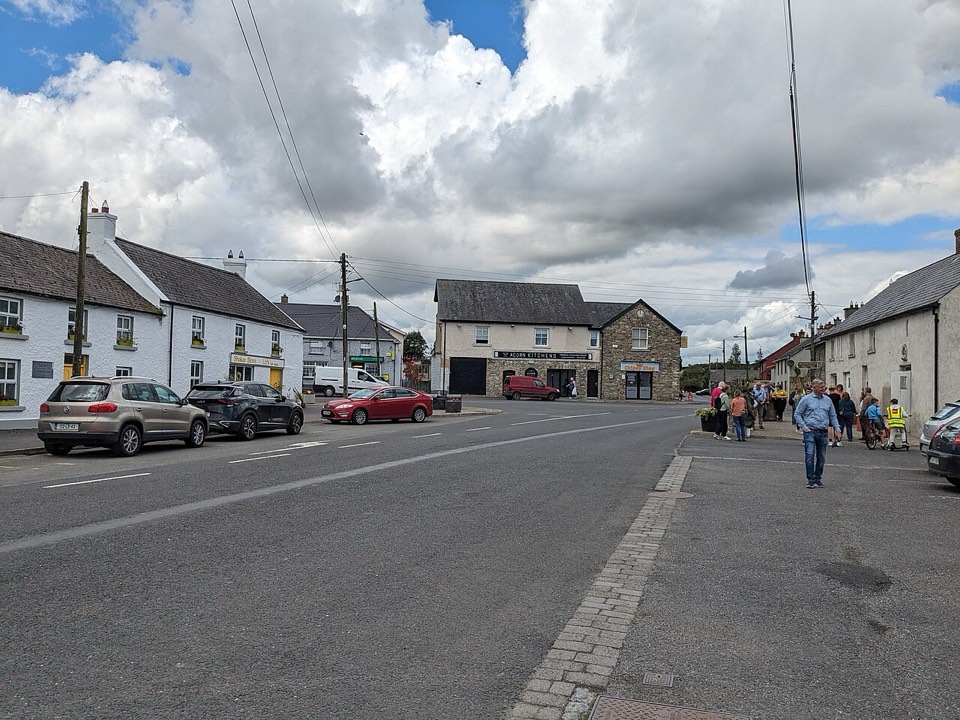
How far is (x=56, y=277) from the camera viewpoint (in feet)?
87.7

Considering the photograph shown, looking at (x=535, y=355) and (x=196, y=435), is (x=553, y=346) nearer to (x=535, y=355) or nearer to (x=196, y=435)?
(x=535, y=355)

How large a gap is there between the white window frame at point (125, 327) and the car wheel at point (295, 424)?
9.49 metres

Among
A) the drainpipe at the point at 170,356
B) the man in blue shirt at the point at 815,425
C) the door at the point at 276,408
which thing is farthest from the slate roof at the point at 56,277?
the man in blue shirt at the point at 815,425

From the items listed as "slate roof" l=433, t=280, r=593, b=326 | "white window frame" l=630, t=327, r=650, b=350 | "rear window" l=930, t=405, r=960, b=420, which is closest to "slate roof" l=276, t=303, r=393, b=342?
"slate roof" l=433, t=280, r=593, b=326

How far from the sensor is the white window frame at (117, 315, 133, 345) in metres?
29.3

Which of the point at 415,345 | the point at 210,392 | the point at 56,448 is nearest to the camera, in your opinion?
the point at 56,448

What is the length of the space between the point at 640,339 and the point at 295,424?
43.1m

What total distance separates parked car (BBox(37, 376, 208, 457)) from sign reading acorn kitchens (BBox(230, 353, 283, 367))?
19.3 m

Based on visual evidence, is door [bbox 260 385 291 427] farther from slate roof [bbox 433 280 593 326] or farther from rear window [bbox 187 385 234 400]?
slate roof [bbox 433 280 593 326]

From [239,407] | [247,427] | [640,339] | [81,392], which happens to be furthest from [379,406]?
[640,339]

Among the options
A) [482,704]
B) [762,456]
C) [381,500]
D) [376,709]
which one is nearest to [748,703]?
[482,704]

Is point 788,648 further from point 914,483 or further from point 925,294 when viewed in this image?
point 925,294

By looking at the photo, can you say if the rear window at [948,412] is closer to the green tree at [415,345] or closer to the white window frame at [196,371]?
the white window frame at [196,371]

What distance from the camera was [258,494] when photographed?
404 inches
